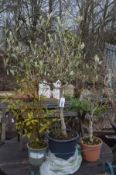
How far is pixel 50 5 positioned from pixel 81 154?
16.2 ft

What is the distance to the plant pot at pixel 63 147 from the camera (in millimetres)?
2543

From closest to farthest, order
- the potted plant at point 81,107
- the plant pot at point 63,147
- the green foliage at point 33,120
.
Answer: the plant pot at point 63,147
the green foliage at point 33,120
the potted plant at point 81,107

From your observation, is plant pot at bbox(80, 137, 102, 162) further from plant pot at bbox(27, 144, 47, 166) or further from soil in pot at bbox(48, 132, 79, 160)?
plant pot at bbox(27, 144, 47, 166)

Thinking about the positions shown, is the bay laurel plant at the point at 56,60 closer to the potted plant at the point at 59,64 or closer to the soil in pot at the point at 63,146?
the potted plant at the point at 59,64

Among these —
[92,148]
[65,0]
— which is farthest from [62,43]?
[65,0]

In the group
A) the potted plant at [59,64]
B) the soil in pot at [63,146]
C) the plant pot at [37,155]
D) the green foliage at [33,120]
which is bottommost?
the plant pot at [37,155]

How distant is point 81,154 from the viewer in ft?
9.01

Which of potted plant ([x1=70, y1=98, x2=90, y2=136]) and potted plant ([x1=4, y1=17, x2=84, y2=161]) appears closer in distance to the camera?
potted plant ([x1=4, y1=17, x2=84, y2=161])

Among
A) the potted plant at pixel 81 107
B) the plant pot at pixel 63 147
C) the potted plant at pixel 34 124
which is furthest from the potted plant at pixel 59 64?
the potted plant at pixel 81 107

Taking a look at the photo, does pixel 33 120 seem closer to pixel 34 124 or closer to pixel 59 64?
pixel 34 124

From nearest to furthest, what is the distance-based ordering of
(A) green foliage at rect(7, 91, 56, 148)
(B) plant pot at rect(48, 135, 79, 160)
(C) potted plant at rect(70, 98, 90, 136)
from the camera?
1. (B) plant pot at rect(48, 135, 79, 160)
2. (A) green foliage at rect(7, 91, 56, 148)
3. (C) potted plant at rect(70, 98, 90, 136)

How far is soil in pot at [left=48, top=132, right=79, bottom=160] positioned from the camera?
100 inches

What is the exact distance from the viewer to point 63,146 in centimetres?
254

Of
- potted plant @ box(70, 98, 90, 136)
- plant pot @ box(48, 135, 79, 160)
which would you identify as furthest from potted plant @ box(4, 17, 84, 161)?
potted plant @ box(70, 98, 90, 136)
